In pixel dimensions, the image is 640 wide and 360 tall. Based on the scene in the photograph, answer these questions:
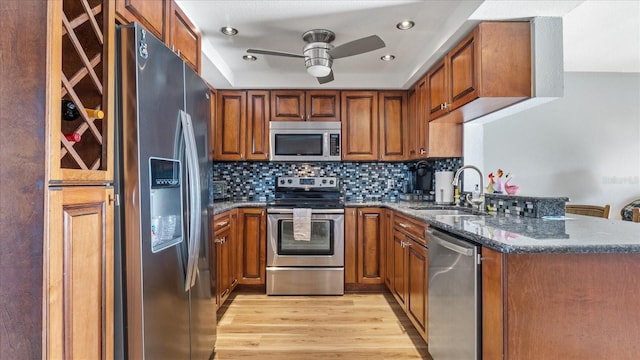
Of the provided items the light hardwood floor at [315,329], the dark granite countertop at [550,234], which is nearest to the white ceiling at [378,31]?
the dark granite countertop at [550,234]

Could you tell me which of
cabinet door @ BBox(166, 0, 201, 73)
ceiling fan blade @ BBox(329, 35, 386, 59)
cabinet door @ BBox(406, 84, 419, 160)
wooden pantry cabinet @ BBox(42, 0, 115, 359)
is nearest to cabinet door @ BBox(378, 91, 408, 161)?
cabinet door @ BBox(406, 84, 419, 160)

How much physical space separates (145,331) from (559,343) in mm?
1549

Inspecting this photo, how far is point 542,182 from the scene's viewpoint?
11.3 feet

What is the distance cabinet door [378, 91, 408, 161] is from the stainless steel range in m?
0.91

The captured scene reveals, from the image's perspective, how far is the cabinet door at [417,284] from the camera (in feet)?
6.50

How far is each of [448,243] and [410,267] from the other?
83cm

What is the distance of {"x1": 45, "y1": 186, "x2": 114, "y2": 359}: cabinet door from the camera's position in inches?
32.9

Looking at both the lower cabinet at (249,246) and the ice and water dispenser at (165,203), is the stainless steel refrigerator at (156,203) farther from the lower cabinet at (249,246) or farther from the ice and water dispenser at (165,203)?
the lower cabinet at (249,246)

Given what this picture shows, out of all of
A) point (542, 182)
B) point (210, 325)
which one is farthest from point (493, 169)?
point (210, 325)

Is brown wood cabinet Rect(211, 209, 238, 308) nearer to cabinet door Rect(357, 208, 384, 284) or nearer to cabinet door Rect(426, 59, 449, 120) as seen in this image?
cabinet door Rect(357, 208, 384, 284)

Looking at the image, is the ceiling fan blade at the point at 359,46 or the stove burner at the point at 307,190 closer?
the ceiling fan blade at the point at 359,46

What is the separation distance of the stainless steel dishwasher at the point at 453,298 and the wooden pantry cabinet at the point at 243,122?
217 centimetres

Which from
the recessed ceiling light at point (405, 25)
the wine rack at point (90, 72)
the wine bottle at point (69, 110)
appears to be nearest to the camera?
the wine bottle at point (69, 110)

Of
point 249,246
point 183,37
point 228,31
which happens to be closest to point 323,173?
point 249,246
